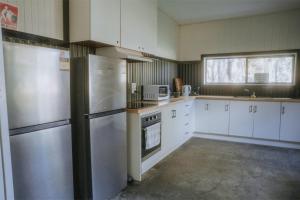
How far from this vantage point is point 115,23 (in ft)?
7.80

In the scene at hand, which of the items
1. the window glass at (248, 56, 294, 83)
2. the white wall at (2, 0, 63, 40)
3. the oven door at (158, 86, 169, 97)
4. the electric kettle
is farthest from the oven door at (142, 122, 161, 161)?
the window glass at (248, 56, 294, 83)

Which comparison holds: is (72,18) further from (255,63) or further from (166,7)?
(255,63)

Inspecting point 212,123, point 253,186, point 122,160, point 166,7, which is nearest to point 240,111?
point 212,123

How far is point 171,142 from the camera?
11.6 ft

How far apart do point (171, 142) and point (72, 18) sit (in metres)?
2.39

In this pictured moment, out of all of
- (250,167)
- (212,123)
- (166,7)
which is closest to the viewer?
(250,167)

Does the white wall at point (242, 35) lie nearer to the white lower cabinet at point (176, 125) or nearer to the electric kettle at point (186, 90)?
the electric kettle at point (186, 90)

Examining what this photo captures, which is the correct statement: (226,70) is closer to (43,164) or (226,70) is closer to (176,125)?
(176,125)

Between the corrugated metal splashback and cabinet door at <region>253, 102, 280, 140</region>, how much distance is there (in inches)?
74.3

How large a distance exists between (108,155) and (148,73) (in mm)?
2034

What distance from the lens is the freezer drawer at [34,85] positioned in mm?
1368

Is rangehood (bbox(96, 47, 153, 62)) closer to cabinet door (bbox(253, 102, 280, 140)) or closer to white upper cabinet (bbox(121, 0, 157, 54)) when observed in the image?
white upper cabinet (bbox(121, 0, 157, 54))

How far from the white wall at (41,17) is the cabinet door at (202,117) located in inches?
130

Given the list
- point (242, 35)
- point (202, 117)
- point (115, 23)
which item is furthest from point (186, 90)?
point (115, 23)
